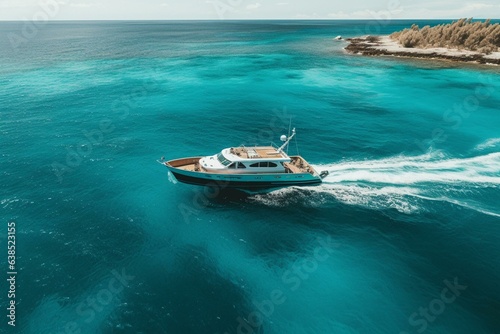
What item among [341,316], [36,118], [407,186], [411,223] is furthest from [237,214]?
[36,118]

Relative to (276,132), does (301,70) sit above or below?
below

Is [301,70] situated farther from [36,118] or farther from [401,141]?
[36,118]

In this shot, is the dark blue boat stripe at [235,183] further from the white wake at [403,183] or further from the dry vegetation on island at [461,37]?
the dry vegetation on island at [461,37]

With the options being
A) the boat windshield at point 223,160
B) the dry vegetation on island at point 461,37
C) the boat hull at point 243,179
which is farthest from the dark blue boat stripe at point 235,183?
the dry vegetation on island at point 461,37

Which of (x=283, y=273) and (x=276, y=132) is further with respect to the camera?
(x=276, y=132)

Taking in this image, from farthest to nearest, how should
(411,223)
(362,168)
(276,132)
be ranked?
(276,132) → (362,168) → (411,223)
